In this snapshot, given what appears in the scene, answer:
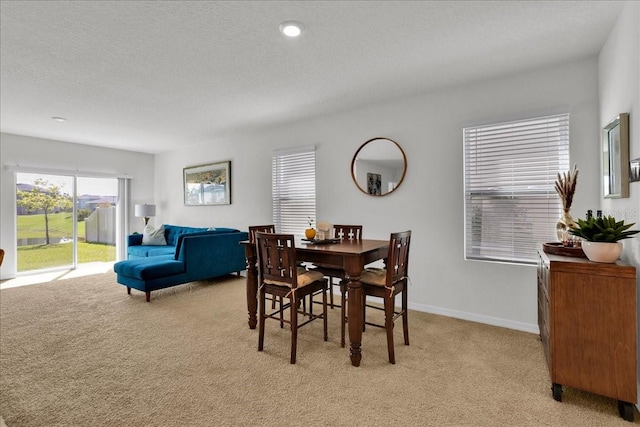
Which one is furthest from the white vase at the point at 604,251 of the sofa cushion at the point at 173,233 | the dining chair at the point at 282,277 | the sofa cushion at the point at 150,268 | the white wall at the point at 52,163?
the white wall at the point at 52,163

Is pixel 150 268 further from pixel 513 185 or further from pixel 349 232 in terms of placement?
pixel 513 185

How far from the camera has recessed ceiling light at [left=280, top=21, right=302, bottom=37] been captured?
88.8 inches

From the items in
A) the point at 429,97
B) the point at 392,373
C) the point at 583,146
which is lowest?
the point at 392,373

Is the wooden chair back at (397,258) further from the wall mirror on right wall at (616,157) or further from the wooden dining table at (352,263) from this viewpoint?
the wall mirror on right wall at (616,157)

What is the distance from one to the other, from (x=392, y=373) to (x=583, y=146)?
2529 millimetres

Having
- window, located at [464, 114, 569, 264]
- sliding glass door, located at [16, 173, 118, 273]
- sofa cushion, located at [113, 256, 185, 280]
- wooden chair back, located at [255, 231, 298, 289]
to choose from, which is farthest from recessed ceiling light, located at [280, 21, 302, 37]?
sliding glass door, located at [16, 173, 118, 273]

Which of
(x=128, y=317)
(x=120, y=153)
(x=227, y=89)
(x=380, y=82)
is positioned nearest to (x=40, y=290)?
(x=128, y=317)

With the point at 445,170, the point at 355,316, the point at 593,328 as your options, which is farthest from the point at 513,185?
the point at 355,316

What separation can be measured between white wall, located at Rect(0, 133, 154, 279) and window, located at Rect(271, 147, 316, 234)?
12.0 ft

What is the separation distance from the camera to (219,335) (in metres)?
3.00

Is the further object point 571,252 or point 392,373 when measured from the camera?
point 392,373

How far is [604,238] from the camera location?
1859 mm

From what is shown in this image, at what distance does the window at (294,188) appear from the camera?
4.65 m

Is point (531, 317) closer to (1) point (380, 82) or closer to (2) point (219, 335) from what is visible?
(1) point (380, 82)
